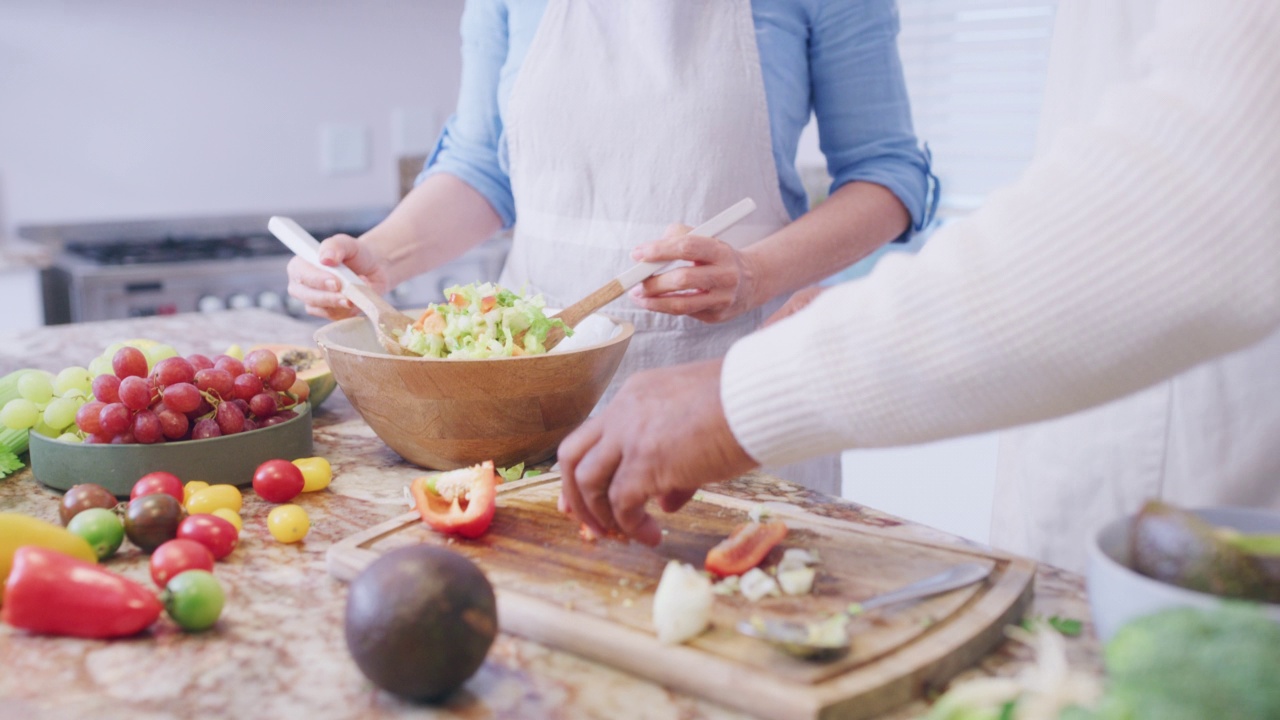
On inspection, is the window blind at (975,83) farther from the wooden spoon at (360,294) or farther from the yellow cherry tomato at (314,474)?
the yellow cherry tomato at (314,474)

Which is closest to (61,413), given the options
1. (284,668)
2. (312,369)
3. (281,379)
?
(281,379)

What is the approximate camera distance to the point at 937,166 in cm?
375

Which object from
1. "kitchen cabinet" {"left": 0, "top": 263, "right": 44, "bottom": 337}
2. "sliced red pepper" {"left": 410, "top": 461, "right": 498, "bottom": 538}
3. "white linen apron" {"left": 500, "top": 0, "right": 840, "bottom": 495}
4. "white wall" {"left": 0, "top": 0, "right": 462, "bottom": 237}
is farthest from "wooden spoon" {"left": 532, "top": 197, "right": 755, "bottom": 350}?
"white wall" {"left": 0, "top": 0, "right": 462, "bottom": 237}

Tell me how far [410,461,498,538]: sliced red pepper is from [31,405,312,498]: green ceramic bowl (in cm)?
25

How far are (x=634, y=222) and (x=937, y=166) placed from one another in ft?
7.52

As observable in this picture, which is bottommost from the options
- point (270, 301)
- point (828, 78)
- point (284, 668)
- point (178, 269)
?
point (284, 668)

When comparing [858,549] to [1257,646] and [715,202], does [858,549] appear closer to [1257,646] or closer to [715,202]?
[1257,646]

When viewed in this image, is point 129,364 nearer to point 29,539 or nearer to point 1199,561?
point 29,539

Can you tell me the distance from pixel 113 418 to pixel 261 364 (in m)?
0.20

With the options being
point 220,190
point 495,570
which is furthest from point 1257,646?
point 220,190

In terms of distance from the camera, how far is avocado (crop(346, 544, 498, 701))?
0.80 metres

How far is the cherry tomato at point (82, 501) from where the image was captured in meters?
1.15

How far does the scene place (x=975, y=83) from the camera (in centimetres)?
356

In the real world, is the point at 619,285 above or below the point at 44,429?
above
